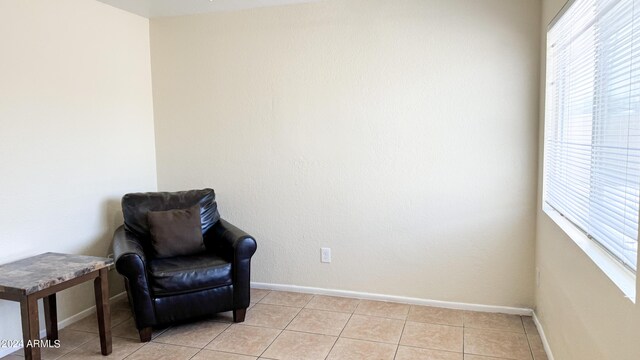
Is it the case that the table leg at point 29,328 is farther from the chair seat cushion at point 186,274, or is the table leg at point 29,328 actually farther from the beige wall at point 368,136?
the beige wall at point 368,136

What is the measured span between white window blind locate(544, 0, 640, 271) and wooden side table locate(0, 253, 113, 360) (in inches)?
103

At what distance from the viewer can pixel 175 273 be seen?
121 inches

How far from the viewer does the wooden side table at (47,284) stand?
235 centimetres

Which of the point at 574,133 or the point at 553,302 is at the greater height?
the point at 574,133

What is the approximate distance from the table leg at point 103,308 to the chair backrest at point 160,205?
0.72m

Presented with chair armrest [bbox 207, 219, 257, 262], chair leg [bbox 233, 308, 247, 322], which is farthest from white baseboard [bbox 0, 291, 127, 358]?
chair leg [bbox 233, 308, 247, 322]

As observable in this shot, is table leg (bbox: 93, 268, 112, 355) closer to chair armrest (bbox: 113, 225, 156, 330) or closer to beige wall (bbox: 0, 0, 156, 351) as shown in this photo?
chair armrest (bbox: 113, 225, 156, 330)

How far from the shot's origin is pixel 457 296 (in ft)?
11.6

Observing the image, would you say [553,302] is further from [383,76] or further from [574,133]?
[383,76]

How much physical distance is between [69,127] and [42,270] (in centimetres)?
112

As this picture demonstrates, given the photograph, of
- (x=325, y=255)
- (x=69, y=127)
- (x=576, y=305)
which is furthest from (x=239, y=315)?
(x=576, y=305)

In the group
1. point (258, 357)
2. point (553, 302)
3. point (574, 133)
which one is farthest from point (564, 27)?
point (258, 357)

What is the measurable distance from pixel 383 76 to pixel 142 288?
2247 mm

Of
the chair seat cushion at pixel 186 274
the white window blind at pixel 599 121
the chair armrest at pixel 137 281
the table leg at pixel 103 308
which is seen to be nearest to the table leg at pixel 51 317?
the table leg at pixel 103 308
